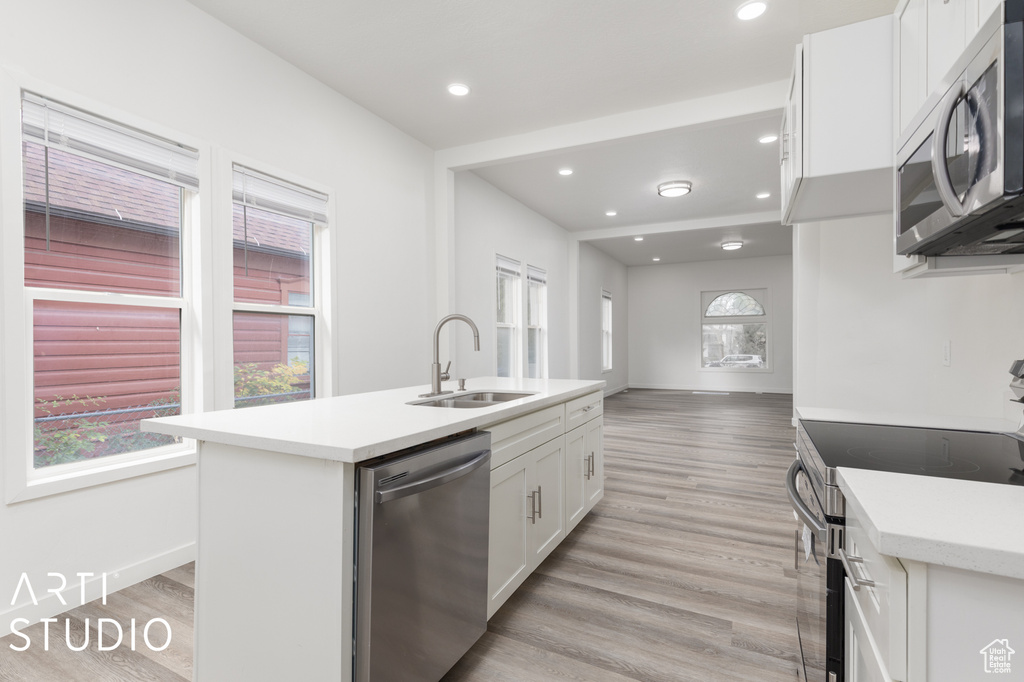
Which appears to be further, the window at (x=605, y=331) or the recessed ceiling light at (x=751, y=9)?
the window at (x=605, y=331)

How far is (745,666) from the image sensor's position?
1.69 meters

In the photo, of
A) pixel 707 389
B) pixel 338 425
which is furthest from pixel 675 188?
pixel 707 389

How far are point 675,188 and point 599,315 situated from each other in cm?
391

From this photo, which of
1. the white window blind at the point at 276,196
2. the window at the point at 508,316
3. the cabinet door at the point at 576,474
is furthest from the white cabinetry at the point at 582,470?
the window at the point at 508,316

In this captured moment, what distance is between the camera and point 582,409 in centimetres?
282

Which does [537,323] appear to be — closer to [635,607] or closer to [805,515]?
[635,607]

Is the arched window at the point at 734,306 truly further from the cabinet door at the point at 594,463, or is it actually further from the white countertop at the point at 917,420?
the white countertop at the point at 917,420

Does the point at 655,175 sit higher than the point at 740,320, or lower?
higher

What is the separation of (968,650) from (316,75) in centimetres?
392

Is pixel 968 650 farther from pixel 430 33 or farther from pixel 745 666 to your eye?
pixel 430 33

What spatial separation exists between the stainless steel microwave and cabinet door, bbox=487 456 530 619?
1515mm

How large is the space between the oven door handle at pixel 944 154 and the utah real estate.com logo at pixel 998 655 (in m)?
0.80

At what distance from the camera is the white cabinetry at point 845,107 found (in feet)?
5.33

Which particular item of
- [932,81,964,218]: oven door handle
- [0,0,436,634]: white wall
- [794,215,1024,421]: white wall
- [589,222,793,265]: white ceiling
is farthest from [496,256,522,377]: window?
[932,81,964,218]: oven door handle
